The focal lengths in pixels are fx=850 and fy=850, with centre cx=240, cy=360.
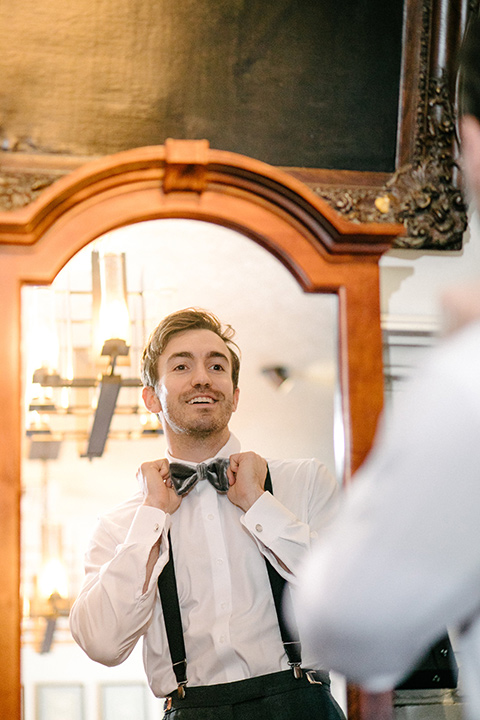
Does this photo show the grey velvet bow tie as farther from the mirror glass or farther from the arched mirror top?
the arched mirror top

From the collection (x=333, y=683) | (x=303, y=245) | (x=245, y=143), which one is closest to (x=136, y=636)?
(x=333, y=683)

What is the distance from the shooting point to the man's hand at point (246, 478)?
A: 1.75 meters

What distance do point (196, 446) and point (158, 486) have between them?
0.13 metres

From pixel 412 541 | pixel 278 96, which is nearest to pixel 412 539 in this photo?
pixel 412 541

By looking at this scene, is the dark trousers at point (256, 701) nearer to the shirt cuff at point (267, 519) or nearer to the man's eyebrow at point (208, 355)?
the shirt cuff at point (267, 519)

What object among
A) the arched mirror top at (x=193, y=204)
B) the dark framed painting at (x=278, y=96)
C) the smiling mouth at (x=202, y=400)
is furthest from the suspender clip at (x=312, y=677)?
the dark framed painting at (x=278, y=96)

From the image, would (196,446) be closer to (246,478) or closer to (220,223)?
(246,478)

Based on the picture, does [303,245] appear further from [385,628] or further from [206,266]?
[385,628]

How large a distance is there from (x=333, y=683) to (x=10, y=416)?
2.77ft

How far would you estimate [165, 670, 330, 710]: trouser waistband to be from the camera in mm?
1588

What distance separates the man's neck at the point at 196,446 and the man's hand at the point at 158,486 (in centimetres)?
5

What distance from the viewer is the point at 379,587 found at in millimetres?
555

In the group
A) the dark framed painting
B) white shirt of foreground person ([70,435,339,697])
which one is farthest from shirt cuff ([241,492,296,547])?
the dark framed painting

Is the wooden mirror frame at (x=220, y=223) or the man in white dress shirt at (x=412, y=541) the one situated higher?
the wooden mirror frame at (x=220, y=223)
